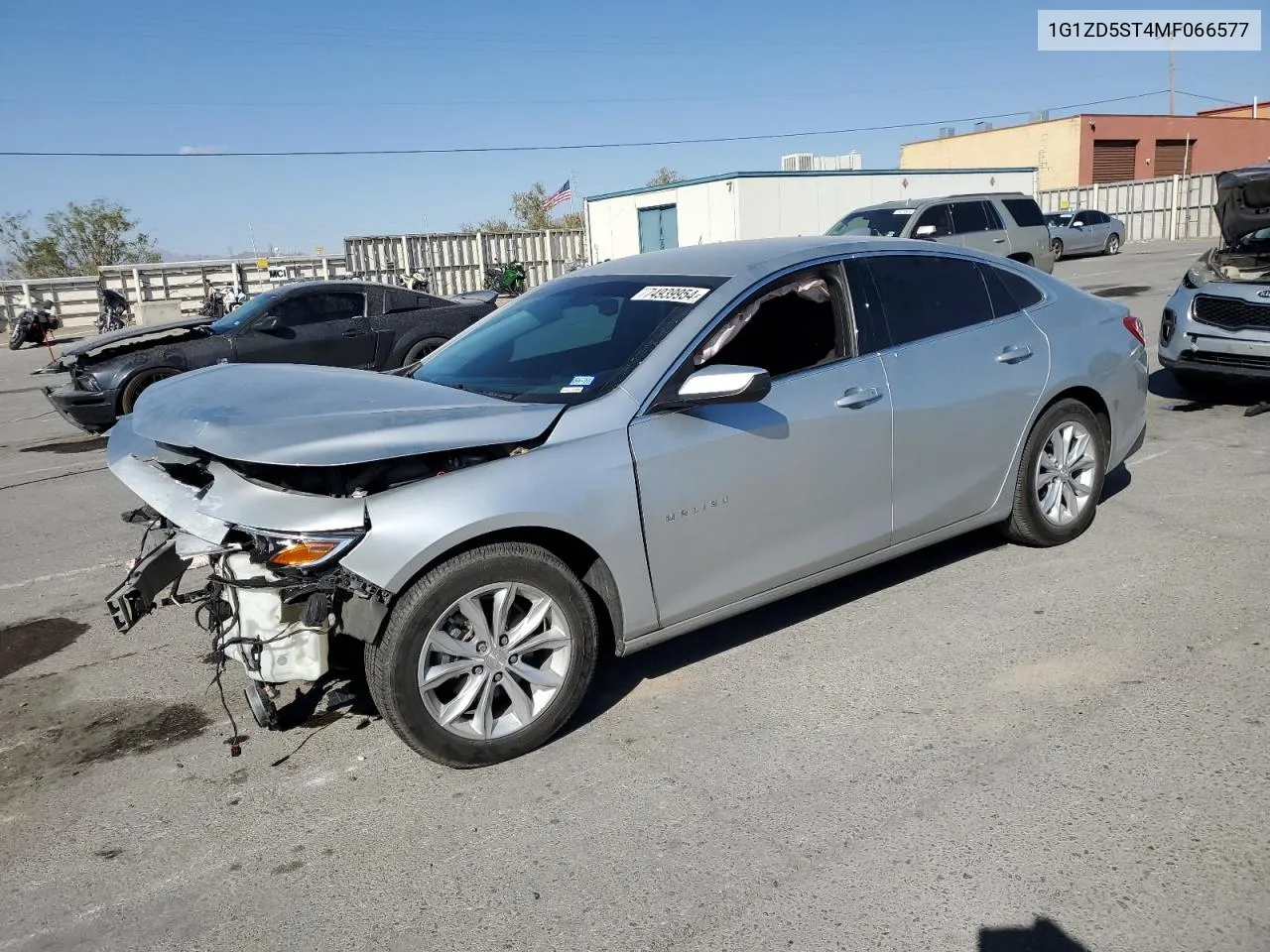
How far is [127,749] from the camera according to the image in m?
3.85

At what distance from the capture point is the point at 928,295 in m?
4.70

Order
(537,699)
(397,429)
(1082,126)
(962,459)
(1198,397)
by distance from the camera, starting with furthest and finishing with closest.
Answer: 1. (1082,126)
2. (1198,397)
3. (962,459)
4. (537,699)
5. (397,429)

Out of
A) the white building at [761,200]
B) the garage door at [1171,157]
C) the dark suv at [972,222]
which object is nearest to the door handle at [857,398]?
the dark suv at [972,222]

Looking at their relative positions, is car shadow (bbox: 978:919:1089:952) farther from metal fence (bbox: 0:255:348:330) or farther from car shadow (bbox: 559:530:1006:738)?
metal fence (bbox: 0:255:348:330)

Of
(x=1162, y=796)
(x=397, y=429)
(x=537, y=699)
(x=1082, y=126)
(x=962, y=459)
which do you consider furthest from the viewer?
(x=1082, y=126)

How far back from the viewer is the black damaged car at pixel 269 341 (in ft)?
35.0

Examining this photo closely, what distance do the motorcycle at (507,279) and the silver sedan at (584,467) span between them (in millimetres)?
29283

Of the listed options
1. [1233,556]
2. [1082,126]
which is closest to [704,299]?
[1233,556]

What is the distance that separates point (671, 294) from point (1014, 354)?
182 centimetres

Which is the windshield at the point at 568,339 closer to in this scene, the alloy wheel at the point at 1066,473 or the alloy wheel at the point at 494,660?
the alloy wheel at the point at 494,660

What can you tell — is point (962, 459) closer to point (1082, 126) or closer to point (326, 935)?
point (326, 935)

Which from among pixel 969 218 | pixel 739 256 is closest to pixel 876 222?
pixel 969 218

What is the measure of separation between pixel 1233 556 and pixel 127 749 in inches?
203

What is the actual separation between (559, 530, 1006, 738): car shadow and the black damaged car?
6.92m
